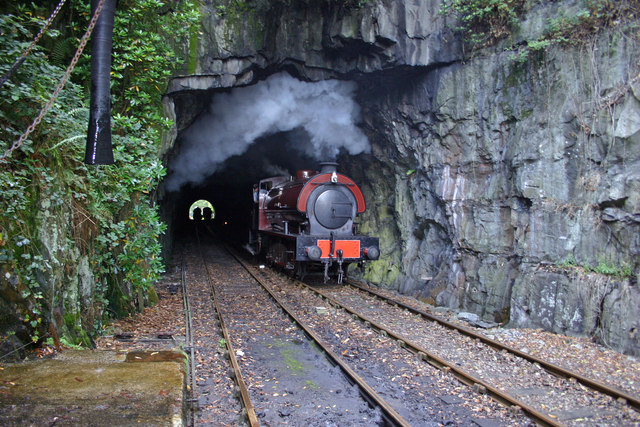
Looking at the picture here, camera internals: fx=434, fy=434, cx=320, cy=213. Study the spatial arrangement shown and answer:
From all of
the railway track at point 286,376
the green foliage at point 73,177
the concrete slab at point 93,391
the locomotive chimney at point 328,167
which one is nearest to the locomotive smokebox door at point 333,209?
the locomotive chimney at point 328,167

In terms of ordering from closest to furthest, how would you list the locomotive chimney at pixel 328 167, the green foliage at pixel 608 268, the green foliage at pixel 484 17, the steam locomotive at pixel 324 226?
the green foliage at pixel 608 268 < the green foliage at pixel 484 17 < the steam locomotive at pixel 324 226 < the locomotive chimney at pixel 328 167

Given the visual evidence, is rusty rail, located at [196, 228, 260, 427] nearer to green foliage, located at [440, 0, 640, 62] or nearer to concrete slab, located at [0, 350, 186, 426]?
concrete slab, located at [0, 350, 186, 426]

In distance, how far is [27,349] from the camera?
439 centimetres

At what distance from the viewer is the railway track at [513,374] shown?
4438mm

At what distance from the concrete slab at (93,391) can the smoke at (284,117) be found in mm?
9846

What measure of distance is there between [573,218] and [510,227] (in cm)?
135

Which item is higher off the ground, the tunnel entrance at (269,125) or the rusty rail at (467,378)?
the tunnel entrance at (269,125)

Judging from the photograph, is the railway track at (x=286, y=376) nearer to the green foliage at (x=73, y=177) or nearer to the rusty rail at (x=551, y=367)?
the green foliage at (x=73, y=177)

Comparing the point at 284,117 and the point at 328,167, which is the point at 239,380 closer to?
the point at 328,167

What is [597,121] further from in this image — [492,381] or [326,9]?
[326,9]

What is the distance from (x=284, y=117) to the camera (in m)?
13.7

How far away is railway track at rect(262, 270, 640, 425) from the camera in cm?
444

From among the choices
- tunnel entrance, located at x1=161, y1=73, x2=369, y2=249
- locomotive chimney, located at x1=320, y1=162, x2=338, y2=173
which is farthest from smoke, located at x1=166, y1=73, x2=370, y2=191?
locomotive chimney, located at x1=320, y1=162, x2=338, y2=173

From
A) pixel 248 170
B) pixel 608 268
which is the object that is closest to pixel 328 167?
pixel 608 268
